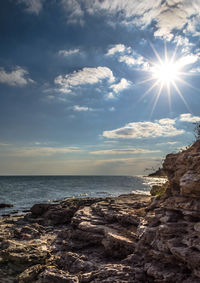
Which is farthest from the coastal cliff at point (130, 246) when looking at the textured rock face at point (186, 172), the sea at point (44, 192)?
the sea at point (44, 192)

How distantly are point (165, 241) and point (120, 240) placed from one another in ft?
12.8

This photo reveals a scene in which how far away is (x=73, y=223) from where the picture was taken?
1802 centimetres

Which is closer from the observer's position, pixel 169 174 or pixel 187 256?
pixel 187 256

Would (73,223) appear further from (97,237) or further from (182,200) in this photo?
(182,200)

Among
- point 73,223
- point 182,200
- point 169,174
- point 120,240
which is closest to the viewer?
point 182,200

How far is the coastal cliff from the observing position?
832 centimetres

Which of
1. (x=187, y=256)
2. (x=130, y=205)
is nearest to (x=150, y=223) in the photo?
A: (x=187, y=256)

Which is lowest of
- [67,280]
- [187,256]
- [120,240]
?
[67,280]

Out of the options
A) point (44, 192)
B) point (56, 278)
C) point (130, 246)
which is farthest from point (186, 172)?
point (44, 192)

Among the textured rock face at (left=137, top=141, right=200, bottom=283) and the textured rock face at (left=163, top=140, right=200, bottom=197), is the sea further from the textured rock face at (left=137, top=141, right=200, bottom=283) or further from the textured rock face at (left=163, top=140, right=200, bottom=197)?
the textured rock face at (left=137, top=141, right=200, bottom=283)

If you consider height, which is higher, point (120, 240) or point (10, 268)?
point (120, 240)

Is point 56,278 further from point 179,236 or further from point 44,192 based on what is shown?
point 44,192

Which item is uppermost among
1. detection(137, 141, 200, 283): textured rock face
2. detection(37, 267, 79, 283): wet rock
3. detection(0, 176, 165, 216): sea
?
detection(137, 141, 200, 283): textured rock face

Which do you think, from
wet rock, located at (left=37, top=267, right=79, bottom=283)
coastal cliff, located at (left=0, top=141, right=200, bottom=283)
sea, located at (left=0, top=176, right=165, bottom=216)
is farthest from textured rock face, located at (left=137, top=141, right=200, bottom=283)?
sea, located at (left=0, top=176, right=165, bottom=216)
